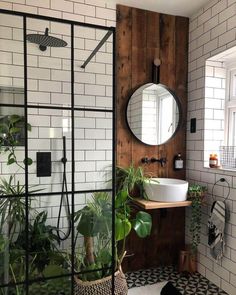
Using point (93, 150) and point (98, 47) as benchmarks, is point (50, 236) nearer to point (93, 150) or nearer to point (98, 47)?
point (93, 150)

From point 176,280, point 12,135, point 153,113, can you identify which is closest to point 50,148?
point 12,135

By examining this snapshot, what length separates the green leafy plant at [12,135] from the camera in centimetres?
158

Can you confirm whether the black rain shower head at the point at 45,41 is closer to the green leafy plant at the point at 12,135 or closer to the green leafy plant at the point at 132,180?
the green leafy plant at the point at 12,135

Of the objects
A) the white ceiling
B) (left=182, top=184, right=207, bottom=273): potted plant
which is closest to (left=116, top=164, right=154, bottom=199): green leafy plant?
(left=182, top=184, right=207, bottom=273): potted plant

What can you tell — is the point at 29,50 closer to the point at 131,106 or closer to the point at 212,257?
the point at 131,106

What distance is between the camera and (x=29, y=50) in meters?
1.58

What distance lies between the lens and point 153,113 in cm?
267

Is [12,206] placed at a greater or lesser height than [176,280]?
greater

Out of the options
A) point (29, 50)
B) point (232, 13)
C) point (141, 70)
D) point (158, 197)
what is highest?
point (232, 13)

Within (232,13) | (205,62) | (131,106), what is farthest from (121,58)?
(232,13)

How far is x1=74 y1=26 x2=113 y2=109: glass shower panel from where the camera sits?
172 centimetres

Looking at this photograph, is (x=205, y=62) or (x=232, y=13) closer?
(x=232, y=13)

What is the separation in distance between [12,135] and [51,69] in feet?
1.61

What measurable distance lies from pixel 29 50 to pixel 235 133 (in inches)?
79.3
